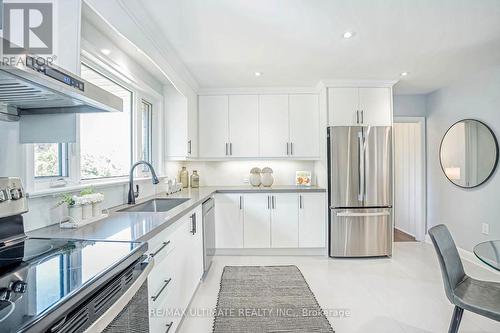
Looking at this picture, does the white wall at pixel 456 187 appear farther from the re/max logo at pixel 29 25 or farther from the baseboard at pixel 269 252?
the re/max logo at pixel 29 25

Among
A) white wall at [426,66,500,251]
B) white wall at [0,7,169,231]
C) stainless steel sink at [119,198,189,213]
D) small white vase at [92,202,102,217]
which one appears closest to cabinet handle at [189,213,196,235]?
stainless steel sink at [119,198,189,213]

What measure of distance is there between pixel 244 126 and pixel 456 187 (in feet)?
10.1

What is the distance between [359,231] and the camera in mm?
3484

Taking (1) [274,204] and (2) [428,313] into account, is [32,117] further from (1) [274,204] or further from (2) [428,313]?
(2) [428,313]

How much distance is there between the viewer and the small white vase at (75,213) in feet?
4.83

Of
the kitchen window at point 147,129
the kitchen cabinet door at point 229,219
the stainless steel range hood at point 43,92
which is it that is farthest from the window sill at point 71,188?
the kitchen cabinet door at point 229,219

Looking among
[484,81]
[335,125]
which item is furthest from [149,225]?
[484,81]

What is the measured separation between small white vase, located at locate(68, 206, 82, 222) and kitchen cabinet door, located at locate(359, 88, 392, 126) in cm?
338

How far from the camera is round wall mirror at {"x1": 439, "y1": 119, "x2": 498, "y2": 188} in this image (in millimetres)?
3226

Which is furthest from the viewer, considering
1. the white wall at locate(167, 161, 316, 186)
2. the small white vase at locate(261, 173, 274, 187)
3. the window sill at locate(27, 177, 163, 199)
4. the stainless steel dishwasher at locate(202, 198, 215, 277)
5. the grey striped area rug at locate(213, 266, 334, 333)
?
the white wall at locate(167, 161, 316, 186)

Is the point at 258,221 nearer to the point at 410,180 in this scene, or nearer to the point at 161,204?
the point at 161,204

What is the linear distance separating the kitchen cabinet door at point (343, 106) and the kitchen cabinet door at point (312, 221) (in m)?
1.04

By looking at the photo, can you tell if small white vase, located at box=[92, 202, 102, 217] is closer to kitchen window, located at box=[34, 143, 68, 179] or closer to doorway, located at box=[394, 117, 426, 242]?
kitchen window, located at box=[34, 143, 68, 179]

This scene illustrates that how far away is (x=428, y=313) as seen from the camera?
7.38 feet
